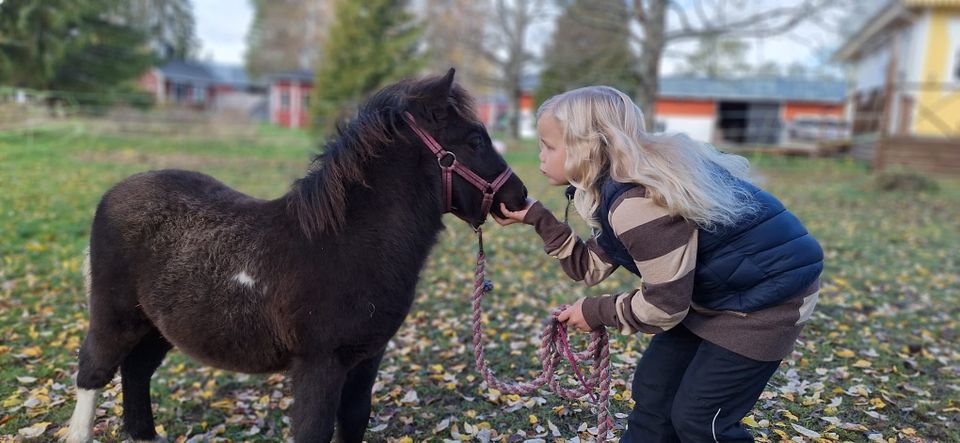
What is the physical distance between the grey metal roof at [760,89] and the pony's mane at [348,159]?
119ft

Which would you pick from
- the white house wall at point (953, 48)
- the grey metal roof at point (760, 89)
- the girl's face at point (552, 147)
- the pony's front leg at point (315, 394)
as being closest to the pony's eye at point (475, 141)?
the girl's face at point (552, 147)

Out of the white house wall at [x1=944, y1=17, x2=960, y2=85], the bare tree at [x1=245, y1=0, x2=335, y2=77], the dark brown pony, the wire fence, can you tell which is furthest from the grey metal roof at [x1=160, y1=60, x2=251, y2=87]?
the dark brown pony

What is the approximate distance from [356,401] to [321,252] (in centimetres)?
88

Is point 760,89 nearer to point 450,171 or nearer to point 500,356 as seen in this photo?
point 500,356

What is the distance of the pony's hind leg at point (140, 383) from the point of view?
3.30 meters

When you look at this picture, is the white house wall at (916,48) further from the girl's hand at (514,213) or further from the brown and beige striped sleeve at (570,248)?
the girl's hand at (514,213)

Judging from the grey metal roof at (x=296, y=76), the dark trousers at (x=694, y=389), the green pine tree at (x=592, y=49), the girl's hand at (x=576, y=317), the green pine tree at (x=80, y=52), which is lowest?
the dark trousers at (x=694, y=389)

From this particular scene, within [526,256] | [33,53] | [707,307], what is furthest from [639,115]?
[33,53]

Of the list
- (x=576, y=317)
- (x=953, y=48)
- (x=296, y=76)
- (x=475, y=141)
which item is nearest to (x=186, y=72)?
(x=296, y=76)

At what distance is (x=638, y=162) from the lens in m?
2.35

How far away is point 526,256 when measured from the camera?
27.5 ft

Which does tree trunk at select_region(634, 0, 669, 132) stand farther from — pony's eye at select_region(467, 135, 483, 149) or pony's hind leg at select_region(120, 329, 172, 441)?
pony's hind leg at select_region(120, 329, 172, 441)

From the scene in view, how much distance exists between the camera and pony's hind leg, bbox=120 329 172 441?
130 inches

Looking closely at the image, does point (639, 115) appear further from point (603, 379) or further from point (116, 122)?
point (116, 122)
